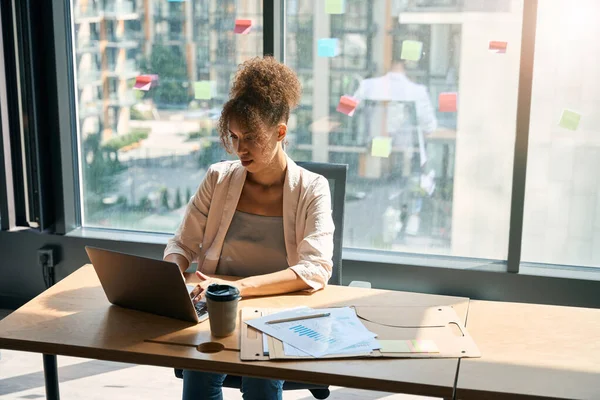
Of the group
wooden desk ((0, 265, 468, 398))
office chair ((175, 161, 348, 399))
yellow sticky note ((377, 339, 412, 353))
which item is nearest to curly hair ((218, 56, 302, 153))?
office chair ((175, 161, 348, 399))

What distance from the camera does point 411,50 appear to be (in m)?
3.18

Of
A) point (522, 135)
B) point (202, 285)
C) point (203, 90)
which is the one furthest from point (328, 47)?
point (202, 285)

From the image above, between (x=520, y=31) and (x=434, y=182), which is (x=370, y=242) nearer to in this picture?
(x=434, y=182)

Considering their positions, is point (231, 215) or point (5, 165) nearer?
point (231, 215)

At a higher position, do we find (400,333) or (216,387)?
(400,333)

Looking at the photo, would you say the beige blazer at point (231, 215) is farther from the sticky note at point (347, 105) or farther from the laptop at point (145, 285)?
the sticky note at point (347, 105)

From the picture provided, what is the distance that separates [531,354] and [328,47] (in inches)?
75.2

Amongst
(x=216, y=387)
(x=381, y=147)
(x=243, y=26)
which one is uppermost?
(x=243, y=26)

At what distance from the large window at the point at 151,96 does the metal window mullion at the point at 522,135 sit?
116 centimetres

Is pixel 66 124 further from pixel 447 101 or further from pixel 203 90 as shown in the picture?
pixel 447 101

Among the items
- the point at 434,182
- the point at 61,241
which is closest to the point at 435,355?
the point at 434,182

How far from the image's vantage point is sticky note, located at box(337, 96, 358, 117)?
330 cm

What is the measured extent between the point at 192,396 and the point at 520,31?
1.97 m

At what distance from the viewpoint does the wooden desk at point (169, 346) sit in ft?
5.29
